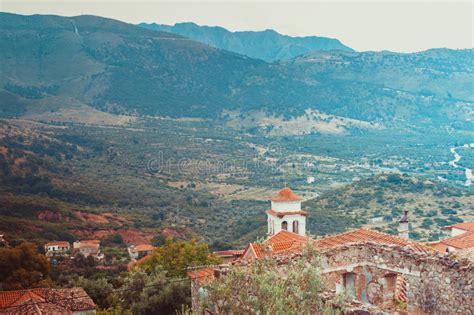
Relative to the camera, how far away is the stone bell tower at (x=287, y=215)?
3147 cm

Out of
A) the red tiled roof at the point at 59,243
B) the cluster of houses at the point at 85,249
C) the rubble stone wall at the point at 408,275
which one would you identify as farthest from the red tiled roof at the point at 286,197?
the red tiled roof at the point at 59,243

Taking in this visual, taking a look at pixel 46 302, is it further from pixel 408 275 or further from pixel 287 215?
pixel 408 275

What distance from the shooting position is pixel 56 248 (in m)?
47.6

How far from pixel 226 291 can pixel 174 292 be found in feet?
54.2

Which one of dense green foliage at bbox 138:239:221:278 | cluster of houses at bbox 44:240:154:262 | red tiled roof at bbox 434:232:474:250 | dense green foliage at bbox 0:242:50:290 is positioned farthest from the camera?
cluster of houses at bbox 44:240:154:262

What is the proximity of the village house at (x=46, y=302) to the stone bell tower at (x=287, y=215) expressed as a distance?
10.8 m

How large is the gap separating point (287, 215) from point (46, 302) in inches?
523

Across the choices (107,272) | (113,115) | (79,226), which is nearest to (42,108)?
(113,115)

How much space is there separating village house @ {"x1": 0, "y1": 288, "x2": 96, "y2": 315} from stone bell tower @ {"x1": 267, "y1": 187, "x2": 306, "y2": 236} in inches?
425

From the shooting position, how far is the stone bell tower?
3147 centimetres

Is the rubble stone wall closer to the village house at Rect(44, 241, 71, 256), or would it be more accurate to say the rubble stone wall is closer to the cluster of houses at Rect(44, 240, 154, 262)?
the cluster of houses at Rect(44, 240, 154, 262)

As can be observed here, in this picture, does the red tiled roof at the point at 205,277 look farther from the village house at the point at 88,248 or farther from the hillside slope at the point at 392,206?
the hillside slope at the point at 392,206

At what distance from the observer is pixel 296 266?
29.7 feet

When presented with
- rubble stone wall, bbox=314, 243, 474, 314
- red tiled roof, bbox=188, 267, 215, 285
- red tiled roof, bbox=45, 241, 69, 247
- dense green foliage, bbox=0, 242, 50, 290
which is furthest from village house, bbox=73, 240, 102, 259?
rubble stone wall, bbox=314, 243, 474, 314
